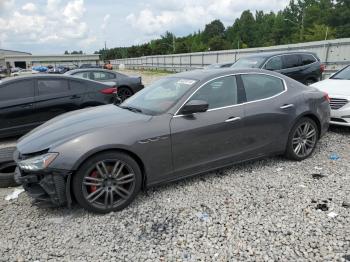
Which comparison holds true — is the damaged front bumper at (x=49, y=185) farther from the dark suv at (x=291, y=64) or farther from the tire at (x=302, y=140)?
the dark suv at (x=291, y=64)

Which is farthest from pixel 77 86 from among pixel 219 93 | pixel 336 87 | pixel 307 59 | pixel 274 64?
pixel 307 59

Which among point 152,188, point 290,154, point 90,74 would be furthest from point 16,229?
point 90,74

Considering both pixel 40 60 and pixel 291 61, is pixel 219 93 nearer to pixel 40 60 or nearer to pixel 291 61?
pixel 291 61

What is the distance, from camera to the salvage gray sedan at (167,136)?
3439 mm

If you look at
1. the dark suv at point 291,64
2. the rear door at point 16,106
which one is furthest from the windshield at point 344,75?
the rear door at point 16,106

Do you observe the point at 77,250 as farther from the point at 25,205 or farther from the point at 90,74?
the point at 90,74

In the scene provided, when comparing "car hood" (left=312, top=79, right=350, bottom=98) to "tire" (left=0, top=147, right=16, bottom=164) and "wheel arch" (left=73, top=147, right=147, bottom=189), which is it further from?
"tire" (left=0, top=147, right=16, bottom=164)

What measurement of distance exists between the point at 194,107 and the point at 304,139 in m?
2.17

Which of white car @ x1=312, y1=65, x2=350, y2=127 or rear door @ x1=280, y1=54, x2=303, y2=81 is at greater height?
rear door @ x1=280, y1=54, x2=303, y2=81

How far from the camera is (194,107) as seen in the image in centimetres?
390

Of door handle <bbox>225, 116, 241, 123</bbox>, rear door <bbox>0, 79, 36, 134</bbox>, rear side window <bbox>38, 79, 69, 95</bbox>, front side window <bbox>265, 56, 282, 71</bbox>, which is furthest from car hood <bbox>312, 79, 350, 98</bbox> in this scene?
rear door <bbox>0, 79, 36, 134</bbox>

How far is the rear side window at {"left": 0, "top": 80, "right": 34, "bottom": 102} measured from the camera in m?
6.70

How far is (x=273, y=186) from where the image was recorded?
4.17 meters

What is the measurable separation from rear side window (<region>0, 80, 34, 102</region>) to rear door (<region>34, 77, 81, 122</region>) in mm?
159
